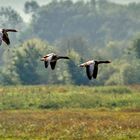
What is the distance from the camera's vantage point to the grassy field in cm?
3894

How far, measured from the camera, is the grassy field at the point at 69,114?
38938 mm

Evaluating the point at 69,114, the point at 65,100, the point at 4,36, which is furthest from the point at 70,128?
the point at 4,36

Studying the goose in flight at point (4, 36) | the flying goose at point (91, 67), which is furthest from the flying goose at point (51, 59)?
the goose in flight at point (4, 36)

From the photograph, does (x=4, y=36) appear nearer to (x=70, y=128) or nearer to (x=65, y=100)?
(x=70, y=128)

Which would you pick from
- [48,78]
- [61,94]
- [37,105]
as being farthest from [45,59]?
[48,78]

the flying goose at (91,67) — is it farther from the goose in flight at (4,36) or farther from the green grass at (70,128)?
the green grass at (70,128)

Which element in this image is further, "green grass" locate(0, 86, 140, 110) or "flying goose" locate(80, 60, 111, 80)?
"green grass" locate(0, 86, 140, 110)

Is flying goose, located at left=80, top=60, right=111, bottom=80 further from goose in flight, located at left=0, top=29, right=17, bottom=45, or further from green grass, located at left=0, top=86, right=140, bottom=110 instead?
green grass, located at left=0, top=86, right=140, bottom=110

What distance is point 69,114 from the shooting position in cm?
5516

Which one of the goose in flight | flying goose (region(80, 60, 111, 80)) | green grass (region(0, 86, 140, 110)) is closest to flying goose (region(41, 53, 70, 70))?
flying goose (region(80, 60, 111, 80))

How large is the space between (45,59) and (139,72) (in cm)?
11580

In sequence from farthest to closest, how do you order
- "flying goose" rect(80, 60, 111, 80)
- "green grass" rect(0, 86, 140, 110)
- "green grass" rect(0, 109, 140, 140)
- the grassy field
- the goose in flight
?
"green grass" rect(0, 86, 140, 110) < the grassy field < "green grass" rect(0, 109, 140, 140) < "flying goose" rect(80, 60, 111, 80) < the goose in flight

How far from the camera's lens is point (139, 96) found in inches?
2904

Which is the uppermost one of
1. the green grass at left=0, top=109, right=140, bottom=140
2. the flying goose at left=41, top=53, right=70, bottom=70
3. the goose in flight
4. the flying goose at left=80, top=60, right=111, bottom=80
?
the goose in flight
